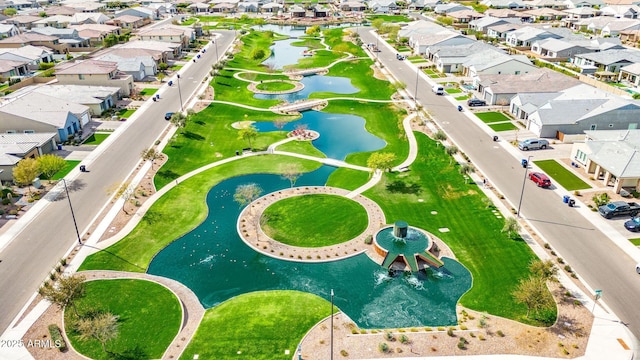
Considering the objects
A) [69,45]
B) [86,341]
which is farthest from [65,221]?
[69,45]

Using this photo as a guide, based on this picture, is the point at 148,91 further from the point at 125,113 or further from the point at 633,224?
the point at 633,224

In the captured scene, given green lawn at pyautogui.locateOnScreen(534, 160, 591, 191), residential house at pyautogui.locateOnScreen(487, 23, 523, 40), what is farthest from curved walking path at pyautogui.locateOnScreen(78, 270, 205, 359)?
residential house at pyautogui.locateOnScreen(487, 23, 523, 40)

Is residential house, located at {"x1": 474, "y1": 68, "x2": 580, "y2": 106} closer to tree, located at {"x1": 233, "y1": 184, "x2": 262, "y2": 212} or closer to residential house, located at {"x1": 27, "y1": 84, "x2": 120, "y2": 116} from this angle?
tree, located at {"x1": 233, "y1": 184, "x2": 262, "y2": 212}

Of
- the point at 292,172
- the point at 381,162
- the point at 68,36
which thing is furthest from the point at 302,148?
the point at 68,36

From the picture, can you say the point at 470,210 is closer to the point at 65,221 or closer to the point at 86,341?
the point at 86,341

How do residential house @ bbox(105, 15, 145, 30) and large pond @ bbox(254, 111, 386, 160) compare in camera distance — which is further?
residential house @ bbox(105, 15, 145, 30)

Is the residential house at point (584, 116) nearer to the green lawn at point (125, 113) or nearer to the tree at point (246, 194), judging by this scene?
the tree at point (246, 194)

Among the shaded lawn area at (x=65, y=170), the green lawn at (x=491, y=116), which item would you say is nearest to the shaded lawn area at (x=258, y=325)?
the shaded lawn area at (x=65, y=170)

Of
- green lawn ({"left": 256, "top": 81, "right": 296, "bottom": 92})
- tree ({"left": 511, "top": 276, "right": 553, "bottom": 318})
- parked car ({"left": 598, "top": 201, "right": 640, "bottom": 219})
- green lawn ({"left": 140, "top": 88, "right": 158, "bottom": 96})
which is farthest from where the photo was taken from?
green lawn ({"left": 256, "top": 81, "right": 296, "bottom": 92})
